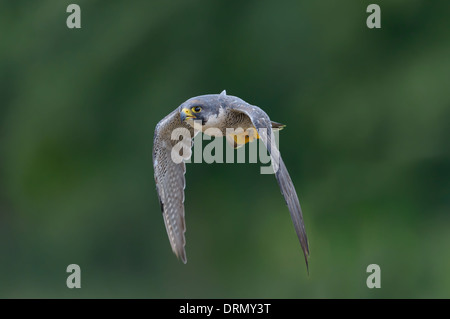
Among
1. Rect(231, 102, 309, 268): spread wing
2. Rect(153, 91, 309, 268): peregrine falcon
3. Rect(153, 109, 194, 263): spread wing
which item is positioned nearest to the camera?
Rect(231, 102, 309, 268): spread wing

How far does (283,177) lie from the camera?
4469mm

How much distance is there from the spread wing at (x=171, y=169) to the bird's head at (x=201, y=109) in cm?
32

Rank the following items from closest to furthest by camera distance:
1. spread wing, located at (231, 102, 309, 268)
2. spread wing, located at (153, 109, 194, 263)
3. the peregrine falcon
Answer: spread wing, located at (231, 102, 309, 268), the peregrine falcon, spread wing, located at (153, 109, 194, 263)

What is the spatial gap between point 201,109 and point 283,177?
0.95 metres

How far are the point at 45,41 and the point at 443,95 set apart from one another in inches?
227

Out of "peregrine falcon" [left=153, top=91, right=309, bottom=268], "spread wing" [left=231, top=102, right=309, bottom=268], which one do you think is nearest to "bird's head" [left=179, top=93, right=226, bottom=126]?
"peregrine falcon" [left=153, top=91, right=309, bottom=268]

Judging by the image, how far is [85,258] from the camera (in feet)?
41.8

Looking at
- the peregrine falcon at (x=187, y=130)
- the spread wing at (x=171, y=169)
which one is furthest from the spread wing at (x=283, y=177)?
the spread wing at (x=171, y=169)

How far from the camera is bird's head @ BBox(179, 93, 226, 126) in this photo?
16.9ft

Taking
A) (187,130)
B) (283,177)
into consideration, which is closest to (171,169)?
(187,130)

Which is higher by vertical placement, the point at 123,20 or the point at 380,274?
the point at 123,20

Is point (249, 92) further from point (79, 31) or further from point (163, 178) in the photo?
point (163, 178)

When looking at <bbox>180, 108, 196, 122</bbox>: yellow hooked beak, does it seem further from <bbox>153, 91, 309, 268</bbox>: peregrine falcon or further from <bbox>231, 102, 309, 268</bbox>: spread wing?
<bbox>231, 102, 309, 268</bbox>: spread wing

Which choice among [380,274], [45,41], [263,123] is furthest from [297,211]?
[45,41]
